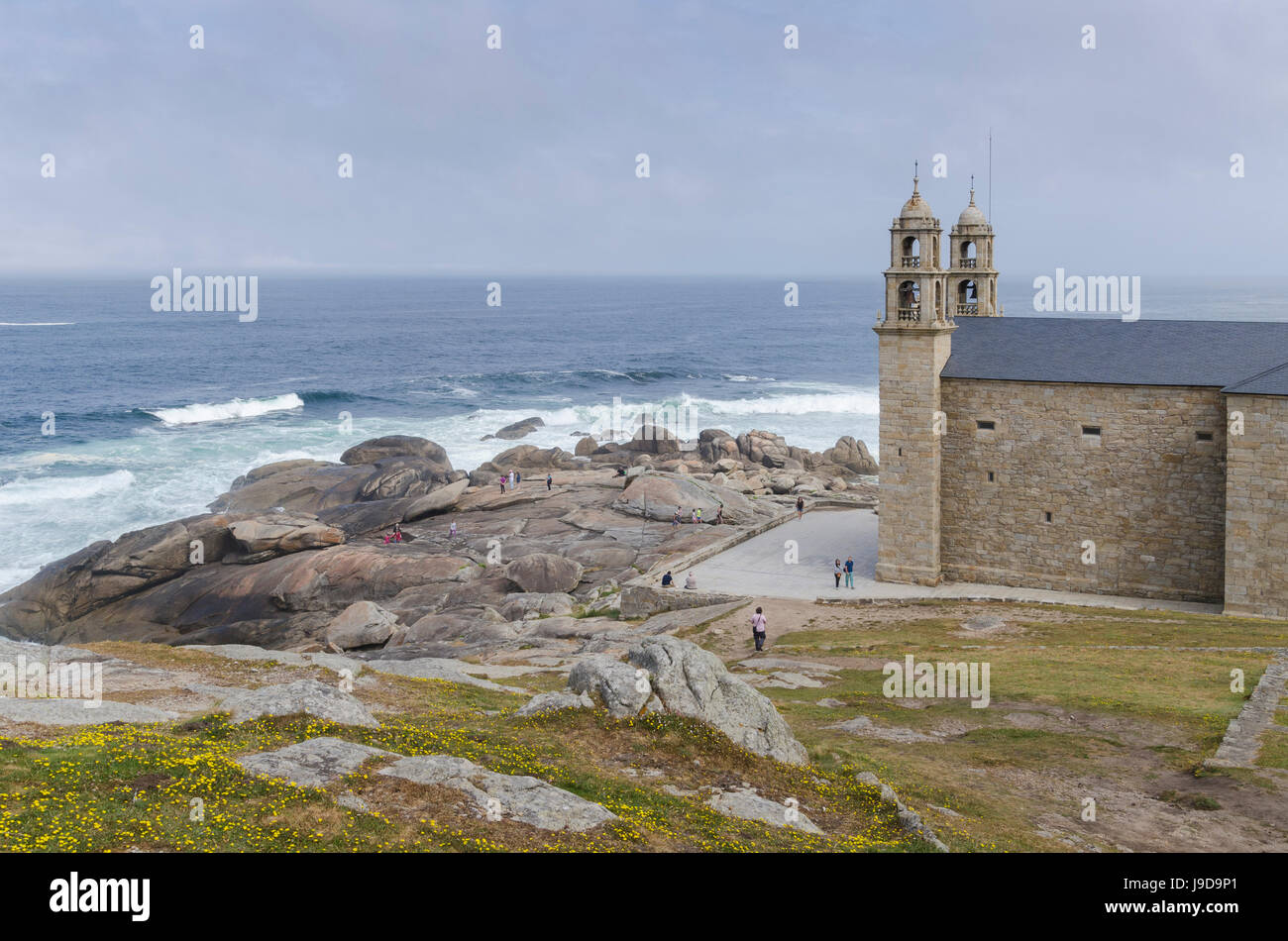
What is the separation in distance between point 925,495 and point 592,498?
69.1 ft

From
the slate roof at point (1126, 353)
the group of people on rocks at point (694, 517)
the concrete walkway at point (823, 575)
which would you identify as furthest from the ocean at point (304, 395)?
the slate roof at point (1126, 353)

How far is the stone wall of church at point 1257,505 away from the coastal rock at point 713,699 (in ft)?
67.6

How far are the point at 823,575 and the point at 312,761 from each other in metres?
27.5

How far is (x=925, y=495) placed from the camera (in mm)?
39938

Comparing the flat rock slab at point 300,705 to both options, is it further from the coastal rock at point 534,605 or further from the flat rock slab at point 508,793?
the coastal rock at point 534,605

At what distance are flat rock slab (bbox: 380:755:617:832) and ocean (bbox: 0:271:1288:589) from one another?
43228 millimetres

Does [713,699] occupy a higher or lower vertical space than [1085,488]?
lower

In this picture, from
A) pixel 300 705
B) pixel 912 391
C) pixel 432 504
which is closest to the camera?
pixel 300 705

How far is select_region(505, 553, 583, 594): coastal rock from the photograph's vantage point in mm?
44438

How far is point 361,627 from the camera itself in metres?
40.5

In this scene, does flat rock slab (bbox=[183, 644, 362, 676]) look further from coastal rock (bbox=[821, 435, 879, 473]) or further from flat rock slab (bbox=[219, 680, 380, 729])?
coastal rock (bbox=[821, 435, 879, 473])

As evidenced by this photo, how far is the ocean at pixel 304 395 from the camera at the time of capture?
71.2 meters

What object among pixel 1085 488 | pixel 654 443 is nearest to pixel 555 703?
pixel 1085 488

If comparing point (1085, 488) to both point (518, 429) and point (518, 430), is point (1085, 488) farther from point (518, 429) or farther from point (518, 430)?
point (518, 429)
